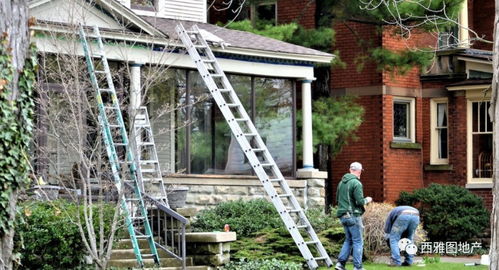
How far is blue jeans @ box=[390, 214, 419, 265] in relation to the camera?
20109 millimetres

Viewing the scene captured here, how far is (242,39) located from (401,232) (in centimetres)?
636

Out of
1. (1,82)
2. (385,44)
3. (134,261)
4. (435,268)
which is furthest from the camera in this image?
(385,44)

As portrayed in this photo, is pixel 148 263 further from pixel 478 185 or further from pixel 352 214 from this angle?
pixel 478 185

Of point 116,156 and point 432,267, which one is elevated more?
point 116,156

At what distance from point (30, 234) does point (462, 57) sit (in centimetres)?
1640

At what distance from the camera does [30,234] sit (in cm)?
1652

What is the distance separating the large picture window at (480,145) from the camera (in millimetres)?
29641

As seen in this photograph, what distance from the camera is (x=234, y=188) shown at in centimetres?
2327

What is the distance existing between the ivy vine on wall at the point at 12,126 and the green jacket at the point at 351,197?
7.53 metres

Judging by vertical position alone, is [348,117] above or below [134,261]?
above

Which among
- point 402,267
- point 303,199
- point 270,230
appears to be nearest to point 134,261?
point 270,230

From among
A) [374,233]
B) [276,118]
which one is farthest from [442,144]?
[374,233]

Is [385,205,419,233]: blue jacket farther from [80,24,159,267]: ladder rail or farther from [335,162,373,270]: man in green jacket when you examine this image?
[80,24,159,267]: ladder rail

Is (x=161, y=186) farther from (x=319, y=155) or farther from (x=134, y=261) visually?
(x=319, y=155)
